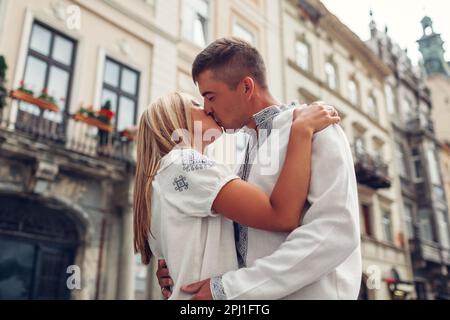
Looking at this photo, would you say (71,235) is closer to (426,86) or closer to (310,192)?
(310,192)

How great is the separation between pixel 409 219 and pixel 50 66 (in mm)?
16138

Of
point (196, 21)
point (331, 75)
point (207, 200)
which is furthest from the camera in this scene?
point (331, 75)

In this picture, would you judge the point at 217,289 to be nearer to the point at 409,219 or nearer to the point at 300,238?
the point at 300,238

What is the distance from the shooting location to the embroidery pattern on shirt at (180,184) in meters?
1.35

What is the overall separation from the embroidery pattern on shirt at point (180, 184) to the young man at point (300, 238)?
0.74ft

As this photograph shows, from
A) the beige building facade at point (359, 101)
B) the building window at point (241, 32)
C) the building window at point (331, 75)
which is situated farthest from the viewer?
the building window at point (331, 75)

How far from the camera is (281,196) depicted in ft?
4.00

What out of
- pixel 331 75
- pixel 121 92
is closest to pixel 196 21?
pixel 121 92

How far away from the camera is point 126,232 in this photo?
812 centimetres

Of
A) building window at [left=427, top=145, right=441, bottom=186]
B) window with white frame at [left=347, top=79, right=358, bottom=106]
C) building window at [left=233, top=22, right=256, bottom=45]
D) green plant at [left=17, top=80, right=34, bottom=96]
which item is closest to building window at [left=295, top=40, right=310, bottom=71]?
building window at [left=233, top=22, right=256, bottom=45]

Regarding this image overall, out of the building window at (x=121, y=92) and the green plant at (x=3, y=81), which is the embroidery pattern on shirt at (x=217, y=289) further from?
the building window at (x=121, y=92)

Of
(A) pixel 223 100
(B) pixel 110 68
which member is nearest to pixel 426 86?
(B) pixel 110 68

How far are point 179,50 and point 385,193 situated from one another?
10960 mm

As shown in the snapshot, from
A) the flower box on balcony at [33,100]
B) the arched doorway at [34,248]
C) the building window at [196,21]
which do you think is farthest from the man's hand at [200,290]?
the building window at [196,21]
